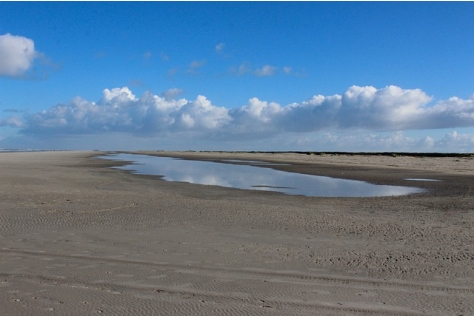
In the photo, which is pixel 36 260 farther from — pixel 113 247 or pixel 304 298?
pixel 304 298

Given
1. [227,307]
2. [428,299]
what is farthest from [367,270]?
[227,307]

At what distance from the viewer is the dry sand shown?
646cm

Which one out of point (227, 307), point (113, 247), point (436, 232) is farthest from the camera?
point (436, 232)

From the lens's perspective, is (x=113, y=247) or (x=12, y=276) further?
(x=113, y=247)

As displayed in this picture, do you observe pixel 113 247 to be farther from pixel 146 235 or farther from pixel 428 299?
pixel 428 299

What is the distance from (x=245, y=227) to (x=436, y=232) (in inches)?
220

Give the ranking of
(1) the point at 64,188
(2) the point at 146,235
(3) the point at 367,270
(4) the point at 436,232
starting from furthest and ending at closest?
(1) the point at 64,188, (4) the point at 436,232, (2) the point at 146,235, (3) the point at 367,270

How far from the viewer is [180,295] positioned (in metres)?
6.76

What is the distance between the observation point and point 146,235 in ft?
37.2

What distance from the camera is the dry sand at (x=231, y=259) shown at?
21.2 feet

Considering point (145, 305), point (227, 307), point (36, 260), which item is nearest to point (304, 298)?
point (227, 307)

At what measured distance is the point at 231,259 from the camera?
899 cm

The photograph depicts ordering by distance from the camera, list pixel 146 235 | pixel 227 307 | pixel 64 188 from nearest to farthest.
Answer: pixel 227 307
pixel 146 235
pixel 64 188

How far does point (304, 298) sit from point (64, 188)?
19.0 meters
